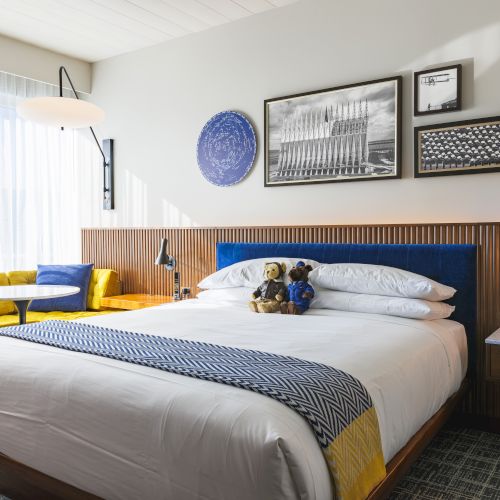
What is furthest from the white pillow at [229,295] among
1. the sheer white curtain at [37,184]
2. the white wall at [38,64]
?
the white wall at [38,64]

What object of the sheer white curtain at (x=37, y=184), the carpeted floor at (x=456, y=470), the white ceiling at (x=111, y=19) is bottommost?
the carpeted floor at (x=456, y=470)

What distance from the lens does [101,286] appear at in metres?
4.12

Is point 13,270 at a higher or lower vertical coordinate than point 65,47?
lower

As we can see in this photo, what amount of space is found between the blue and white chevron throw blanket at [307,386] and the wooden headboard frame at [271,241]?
1481 millimetres

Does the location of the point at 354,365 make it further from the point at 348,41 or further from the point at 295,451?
the point at 348,41

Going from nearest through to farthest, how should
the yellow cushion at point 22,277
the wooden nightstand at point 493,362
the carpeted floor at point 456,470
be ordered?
the carpeted floor at point 456,470, the wooden nightstand at point 493,362, the yellow cushion at point 22,277

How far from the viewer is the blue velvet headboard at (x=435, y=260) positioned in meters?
2.76

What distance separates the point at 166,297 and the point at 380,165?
1.91m

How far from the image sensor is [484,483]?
84.9 inches

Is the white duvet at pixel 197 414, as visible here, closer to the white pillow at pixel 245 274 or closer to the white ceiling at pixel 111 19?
the white pillow at pixel 245 274

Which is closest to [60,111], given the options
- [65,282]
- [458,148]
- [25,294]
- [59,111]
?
[59,111]

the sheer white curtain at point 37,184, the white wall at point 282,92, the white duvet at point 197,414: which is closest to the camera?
the white duvet at point 197,414

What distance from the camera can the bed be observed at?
132 centimetres

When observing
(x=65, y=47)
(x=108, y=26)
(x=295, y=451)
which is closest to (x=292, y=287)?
(x=295, y=451)
